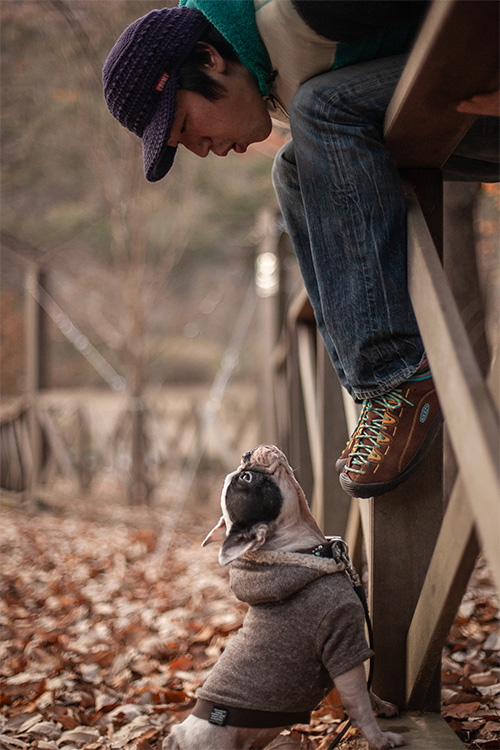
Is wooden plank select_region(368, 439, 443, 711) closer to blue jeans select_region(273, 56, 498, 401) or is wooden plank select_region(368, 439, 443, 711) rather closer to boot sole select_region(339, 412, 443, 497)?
boot sole select_region(339, 412, 443, 497)

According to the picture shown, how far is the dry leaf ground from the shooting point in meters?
2.17

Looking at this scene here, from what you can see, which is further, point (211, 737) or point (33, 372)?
point (33, 372)

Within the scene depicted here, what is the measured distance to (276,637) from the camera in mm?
1499

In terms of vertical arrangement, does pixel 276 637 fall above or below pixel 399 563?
below

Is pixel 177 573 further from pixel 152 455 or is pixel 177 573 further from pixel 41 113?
pixel 41 113

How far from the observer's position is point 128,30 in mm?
1673

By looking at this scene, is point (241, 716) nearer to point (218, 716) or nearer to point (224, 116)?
point (218, 716)

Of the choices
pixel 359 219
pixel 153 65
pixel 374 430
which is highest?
pixel 153 65

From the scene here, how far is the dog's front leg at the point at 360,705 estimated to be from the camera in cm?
145

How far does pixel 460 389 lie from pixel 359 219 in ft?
1.88

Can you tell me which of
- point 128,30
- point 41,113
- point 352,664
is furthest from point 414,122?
point 41,113

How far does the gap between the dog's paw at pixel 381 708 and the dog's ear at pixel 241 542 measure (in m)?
0.55

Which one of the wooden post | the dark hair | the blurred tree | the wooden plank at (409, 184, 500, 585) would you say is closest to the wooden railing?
the wooden plank at (409, 184, 500, 585)

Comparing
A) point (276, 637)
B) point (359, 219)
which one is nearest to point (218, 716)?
point (276, 637)
